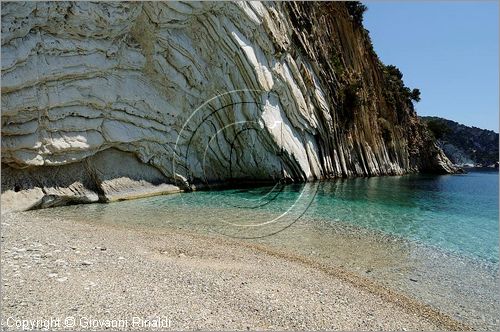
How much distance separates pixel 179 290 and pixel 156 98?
43.6 ft

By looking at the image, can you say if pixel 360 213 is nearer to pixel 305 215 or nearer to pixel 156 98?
pixel 305 215

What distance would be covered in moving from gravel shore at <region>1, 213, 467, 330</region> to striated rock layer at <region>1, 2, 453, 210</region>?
213 inches

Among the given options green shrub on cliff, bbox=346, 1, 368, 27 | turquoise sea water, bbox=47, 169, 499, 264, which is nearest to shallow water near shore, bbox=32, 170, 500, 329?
turquoise sea water, bbox=47, 169, 499, 264

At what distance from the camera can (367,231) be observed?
40.2 ft

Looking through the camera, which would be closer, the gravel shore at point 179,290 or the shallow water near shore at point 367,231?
the gravel shore at point 179,290

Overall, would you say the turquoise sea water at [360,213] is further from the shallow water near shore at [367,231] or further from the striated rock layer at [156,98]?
the striated rock layer at [156,98]

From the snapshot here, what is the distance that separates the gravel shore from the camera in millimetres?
4844

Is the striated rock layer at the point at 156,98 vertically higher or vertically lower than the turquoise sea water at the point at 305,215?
higher

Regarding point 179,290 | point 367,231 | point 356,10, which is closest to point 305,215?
point 367,231

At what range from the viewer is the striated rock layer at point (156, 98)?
12.8 meters

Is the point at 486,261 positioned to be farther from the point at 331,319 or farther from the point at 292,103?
the point at 292,103

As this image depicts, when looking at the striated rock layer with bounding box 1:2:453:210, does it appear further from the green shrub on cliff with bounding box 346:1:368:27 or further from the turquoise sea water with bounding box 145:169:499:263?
the green shrub on cliff with bounding box 346:1:368:27

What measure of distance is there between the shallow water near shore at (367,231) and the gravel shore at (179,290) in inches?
43.2

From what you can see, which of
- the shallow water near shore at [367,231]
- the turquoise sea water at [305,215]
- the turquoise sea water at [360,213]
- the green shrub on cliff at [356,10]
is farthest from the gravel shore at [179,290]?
the green shrub on cliff at [356,10]
